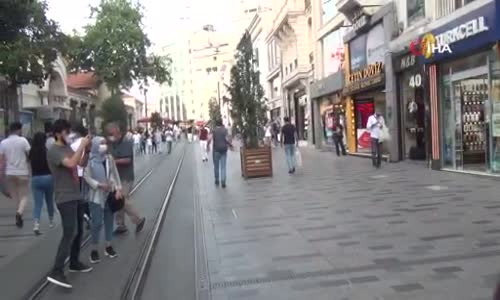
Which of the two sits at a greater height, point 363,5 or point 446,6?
point 363,5

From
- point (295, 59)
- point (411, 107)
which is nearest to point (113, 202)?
point (411, 107)

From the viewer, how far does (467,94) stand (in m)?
15.4

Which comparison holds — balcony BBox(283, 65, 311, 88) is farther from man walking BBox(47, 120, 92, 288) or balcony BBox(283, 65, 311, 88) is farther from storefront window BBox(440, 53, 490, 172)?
man walking BBox(47, 120, 92, 288)

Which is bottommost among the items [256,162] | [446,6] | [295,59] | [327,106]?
[256,162]

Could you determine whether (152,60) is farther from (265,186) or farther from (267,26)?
(265,186)

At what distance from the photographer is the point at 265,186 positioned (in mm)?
15766

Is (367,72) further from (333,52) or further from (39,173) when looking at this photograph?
(39,173)

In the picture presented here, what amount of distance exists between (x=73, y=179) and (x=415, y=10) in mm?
14250

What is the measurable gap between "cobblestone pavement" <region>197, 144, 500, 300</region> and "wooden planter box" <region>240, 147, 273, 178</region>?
11.4ft

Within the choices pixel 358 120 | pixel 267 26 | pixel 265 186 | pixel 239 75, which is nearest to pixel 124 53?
pixel 267 26

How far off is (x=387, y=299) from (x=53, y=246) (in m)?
5.46

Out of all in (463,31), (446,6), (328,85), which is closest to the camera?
(463,31)

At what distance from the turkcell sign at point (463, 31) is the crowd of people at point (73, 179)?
323 inches

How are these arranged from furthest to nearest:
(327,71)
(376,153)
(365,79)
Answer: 1. (327,71)
2. (365,79)
3. (376,153)
